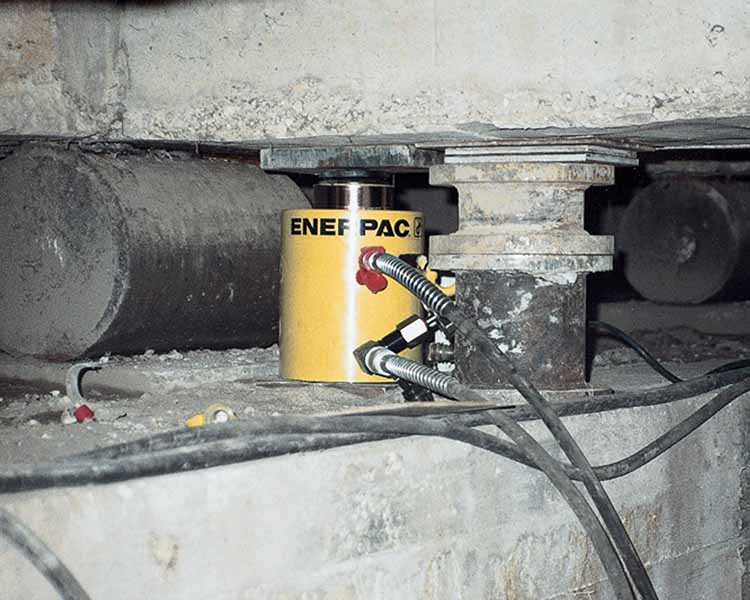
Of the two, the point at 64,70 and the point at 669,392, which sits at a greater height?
the point at 64,70

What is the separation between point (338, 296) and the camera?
1583 millimetres

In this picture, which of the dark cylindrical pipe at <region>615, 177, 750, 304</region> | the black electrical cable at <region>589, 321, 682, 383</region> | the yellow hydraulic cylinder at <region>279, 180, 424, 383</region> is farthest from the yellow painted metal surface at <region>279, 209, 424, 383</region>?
the dark cylindrical pipe at <region>615, 177, 750, 304</region>

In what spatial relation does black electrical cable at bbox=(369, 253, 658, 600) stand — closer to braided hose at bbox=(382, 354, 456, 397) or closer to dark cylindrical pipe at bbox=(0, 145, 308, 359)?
braided hose at bbox=(382, 354, 456, 397)

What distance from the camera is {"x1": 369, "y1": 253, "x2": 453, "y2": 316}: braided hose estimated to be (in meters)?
1.40

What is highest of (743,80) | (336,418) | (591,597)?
(743,80)

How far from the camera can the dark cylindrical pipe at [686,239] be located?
2.67 meters

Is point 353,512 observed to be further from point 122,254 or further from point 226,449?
point 122,254

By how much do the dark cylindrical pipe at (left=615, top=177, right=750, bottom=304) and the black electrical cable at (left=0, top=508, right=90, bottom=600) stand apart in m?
2.16

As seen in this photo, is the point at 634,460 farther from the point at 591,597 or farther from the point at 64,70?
the point at 64,70

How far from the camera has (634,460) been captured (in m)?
1.41

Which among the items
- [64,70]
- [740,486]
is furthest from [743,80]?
[64,70]

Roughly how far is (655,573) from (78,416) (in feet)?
2.75

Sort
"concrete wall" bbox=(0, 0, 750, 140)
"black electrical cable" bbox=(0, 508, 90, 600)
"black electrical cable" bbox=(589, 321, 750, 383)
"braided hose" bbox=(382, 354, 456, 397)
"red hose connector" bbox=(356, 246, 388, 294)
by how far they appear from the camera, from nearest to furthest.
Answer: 1. "black electrical cable" bbox=(0, 508, 90, 600)
2. "concrete wall" bbox=(0, 0, 750, 140)
3. "braided hose" bbox=(382, 354, 456, 397)
4. "red hose connector" bbox=(356, 246, 388, 294)
5. "black electrical cable" bbox=(589, 321, 750, 383)

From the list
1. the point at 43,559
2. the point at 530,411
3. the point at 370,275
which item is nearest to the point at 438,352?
the point at 370,275
